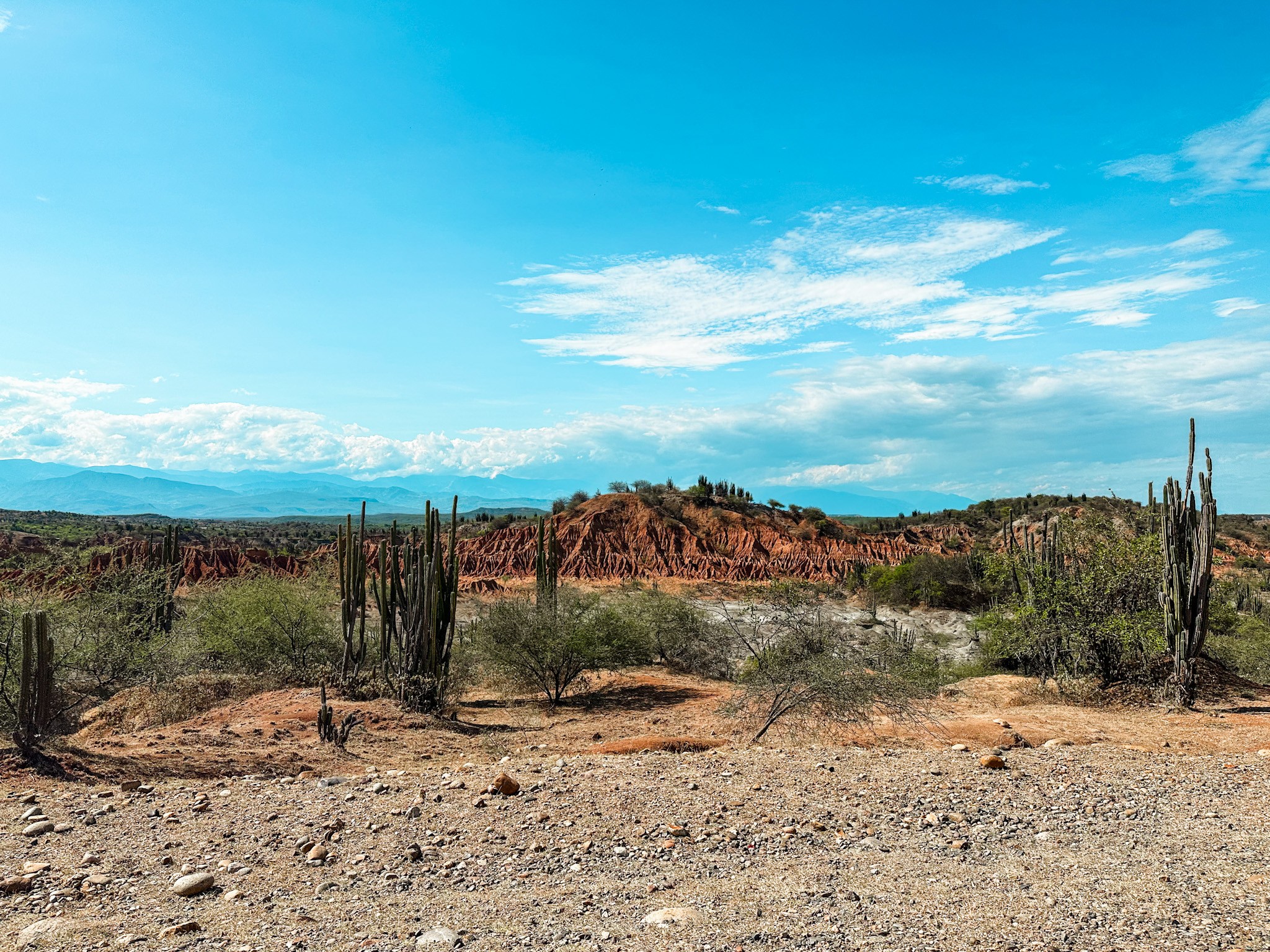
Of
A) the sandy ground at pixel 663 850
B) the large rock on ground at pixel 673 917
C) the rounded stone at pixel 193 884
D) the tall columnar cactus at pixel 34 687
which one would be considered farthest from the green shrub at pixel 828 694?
the tall columnar cactus at pixel 34 687

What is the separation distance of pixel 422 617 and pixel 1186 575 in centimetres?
1514

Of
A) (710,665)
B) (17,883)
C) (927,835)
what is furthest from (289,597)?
(927,835)

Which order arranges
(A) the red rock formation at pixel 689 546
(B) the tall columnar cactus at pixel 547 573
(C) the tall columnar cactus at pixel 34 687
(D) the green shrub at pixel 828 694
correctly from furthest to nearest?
(A) the red rock formation at pixel 689 546 → (B) the tall columnar cactus at pixel 547 573 → (D) the green shrub at pixel 828 694 → (C) the tall columnar cactus at pixel 34 687

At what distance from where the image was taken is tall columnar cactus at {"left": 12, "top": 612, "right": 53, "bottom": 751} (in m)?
9.45

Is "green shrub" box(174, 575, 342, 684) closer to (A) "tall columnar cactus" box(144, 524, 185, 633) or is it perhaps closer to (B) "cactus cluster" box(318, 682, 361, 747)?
(A) "tall columnar cactus" box(144, 524, 185, 633)

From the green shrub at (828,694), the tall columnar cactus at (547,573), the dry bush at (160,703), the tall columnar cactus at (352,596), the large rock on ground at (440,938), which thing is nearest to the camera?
the large rock on ground at (440,938)

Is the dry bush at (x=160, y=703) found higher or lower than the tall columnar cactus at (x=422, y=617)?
lower

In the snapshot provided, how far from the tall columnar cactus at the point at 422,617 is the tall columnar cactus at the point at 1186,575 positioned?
1414cm

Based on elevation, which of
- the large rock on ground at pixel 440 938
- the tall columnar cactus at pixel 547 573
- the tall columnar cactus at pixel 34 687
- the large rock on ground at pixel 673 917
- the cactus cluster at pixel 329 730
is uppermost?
the tall columnar cactus at pixel 547 573

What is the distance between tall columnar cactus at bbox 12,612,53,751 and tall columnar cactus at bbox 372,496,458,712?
19.1 ft

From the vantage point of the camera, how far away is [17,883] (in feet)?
Result: 18.7

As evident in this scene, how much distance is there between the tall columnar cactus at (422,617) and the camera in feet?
49.3

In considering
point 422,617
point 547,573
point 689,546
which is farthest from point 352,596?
point 689,546

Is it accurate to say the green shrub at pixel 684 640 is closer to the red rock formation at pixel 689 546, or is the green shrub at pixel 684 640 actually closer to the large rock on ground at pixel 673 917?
the large rock on ground at pixel 673 917
